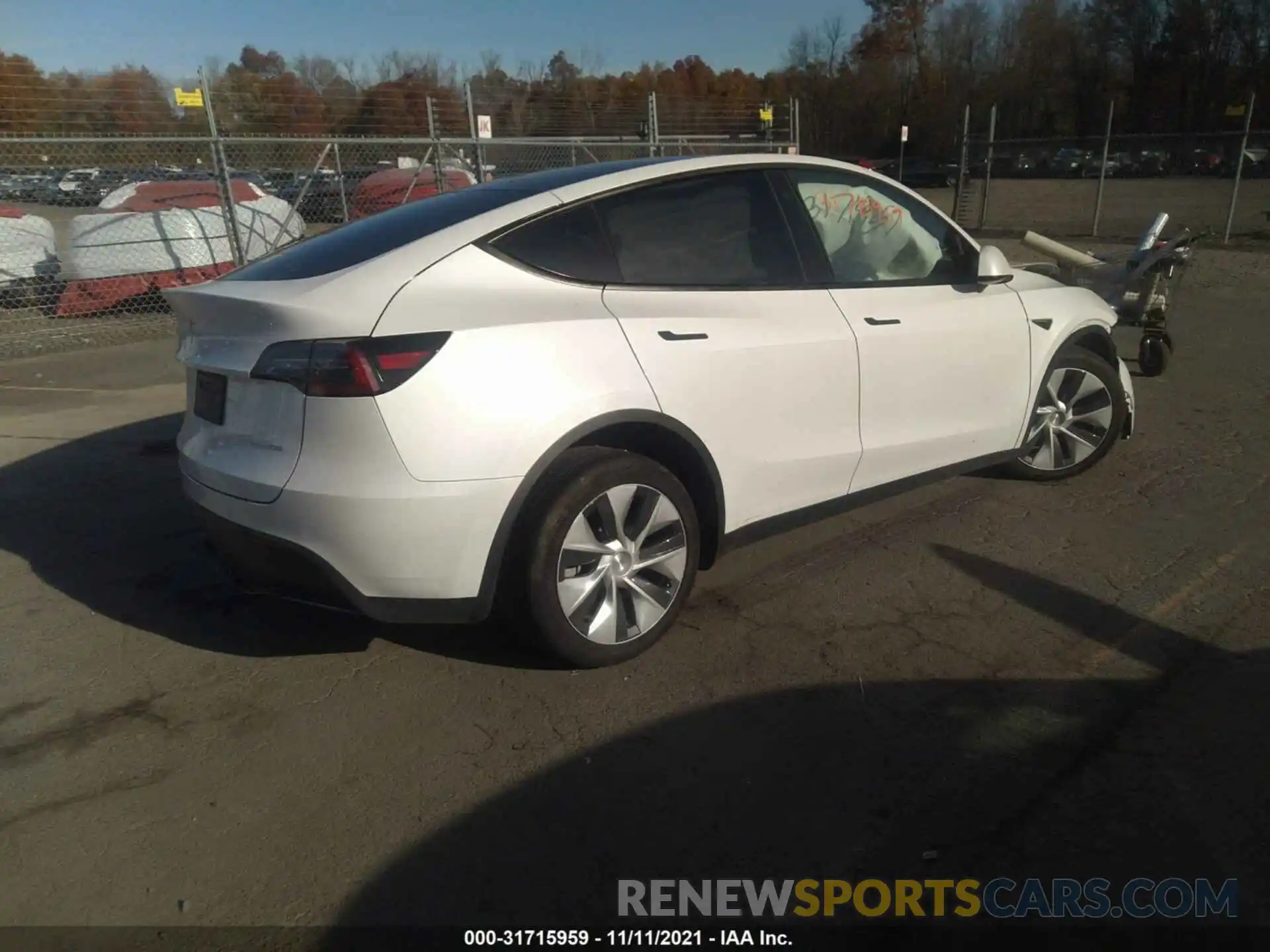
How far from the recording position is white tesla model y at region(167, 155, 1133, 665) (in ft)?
9.42

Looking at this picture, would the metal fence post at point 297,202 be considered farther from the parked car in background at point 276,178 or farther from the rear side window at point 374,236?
the rear side window at point 374,236

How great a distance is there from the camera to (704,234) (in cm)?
367

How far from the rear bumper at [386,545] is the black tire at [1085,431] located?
3117 mm

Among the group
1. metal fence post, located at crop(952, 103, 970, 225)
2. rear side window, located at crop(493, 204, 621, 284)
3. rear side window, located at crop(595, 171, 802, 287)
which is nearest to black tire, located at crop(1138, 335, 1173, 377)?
rear side window, located at crop(595, 171, 802, 287)

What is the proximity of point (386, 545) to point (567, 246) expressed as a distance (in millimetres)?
1189

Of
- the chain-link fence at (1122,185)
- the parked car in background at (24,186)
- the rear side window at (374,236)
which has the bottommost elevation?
the chain-link fence at (1122,185)

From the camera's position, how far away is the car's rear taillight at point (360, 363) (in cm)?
280

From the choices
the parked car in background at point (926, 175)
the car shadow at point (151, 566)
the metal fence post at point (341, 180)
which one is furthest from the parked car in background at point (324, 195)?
the parked car in background at point (926, 175)

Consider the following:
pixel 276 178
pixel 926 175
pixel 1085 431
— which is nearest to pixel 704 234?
pixel 1085 431

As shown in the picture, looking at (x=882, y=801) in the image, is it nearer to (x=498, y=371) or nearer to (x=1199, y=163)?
(x=498, y=371)

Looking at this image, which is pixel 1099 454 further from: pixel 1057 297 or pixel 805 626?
pixel 805 626

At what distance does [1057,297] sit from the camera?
4.89 m

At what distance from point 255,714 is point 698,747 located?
1.47 m

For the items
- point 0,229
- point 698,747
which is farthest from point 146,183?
point 698,747
